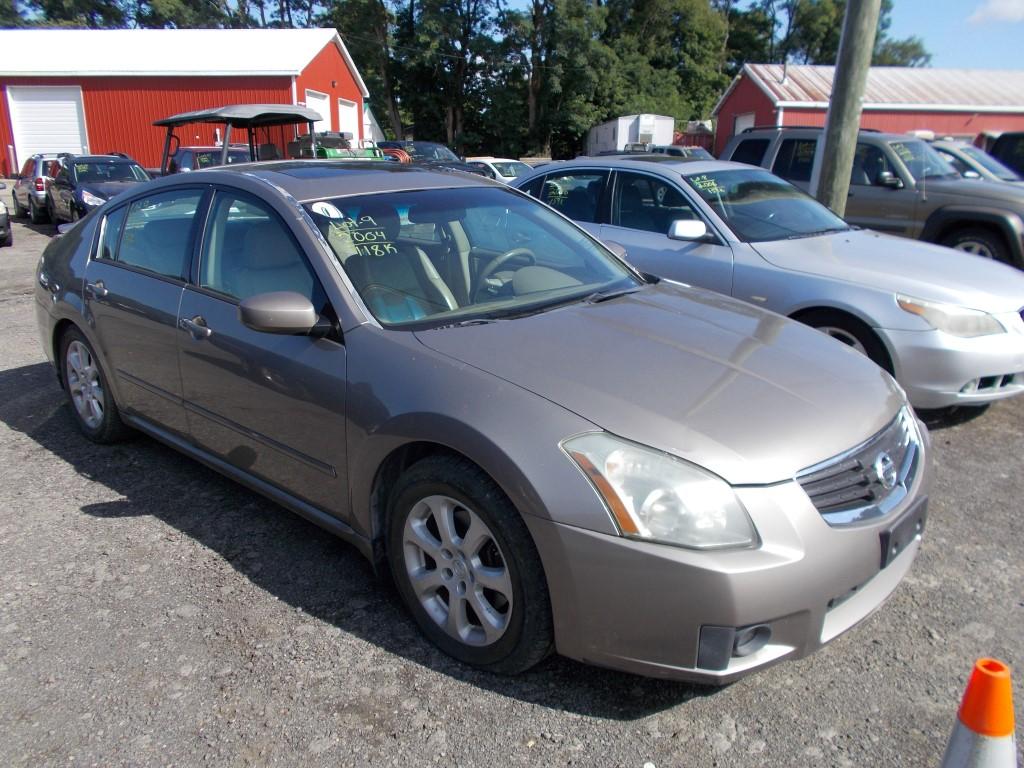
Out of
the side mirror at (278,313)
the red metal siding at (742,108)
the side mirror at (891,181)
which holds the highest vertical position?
the red metal siding at (742,108)

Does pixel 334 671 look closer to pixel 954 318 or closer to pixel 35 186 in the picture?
pixel 954 318

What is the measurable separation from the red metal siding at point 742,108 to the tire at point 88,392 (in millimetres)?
29471

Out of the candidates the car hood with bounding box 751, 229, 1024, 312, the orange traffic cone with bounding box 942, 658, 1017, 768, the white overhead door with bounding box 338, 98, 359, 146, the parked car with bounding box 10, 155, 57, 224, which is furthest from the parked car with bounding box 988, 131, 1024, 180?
the white overhead door with bounding box 338, 98, 359, 146

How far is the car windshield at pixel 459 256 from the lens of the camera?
311cm

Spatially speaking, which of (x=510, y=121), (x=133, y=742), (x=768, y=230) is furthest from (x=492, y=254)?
(x=510, y=121)

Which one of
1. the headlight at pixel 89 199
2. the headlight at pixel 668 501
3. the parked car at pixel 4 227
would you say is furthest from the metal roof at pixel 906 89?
the headlight at pixel 668 501

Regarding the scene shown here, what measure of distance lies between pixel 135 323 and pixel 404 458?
1.95 meters

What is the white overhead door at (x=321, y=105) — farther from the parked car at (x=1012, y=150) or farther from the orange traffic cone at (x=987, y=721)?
the orange traffic cone at (x=987, y=721)

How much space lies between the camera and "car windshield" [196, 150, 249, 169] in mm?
15383

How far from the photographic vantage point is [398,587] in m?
2.88

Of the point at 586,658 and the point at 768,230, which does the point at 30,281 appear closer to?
the point at 768,230

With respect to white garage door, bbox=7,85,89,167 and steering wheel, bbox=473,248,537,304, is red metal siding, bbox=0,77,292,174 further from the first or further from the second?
steering wheel, bbox=473,248,537,304

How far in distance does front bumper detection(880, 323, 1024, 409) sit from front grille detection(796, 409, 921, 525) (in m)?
2.13

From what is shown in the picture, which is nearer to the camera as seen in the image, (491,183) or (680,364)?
(680,364)
